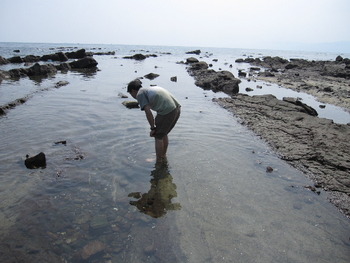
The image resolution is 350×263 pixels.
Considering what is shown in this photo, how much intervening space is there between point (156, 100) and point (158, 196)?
2236mm

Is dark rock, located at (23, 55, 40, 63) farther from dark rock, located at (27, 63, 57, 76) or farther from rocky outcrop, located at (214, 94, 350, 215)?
rocky outcrop, located at (214, 94, 350, 215)

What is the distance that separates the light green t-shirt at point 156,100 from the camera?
557 centimetres

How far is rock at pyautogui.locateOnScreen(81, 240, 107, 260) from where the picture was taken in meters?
3.48

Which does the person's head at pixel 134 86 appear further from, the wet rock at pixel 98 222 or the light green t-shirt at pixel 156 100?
the wet rock at pixel 98 222

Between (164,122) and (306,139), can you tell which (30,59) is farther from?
Result: (306,139)

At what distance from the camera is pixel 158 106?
581 cm

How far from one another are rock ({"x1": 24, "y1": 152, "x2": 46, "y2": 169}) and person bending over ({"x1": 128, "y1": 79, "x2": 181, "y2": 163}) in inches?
109

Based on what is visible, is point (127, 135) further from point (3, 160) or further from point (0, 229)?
point (0, 229)

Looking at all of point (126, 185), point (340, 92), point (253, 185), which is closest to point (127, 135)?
point (126, 185)

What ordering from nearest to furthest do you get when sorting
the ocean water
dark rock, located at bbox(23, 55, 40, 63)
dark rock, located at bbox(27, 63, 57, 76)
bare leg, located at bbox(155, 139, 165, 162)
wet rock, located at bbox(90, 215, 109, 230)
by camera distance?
1. the ocean water
2. wet rock, located at bbox(90, 215, 109, 230)
3. bare leg, located at bbox(155, 139, 165, 162)
4. dark rock, located at bbox(27, 63, 57, 76)
5. dark rock, located at bbox(23, 55, 40, 63)

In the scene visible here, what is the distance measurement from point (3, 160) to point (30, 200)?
2.30m

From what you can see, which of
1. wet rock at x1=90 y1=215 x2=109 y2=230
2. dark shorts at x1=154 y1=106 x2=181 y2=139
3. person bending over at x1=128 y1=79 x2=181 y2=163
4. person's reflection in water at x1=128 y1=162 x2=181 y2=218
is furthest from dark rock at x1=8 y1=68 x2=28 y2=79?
wet rock at x1=90 y1=215 x2=109 y2=230

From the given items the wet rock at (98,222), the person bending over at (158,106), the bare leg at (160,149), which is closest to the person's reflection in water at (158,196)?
the bare leg at (160,149)

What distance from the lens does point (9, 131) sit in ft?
27.3
